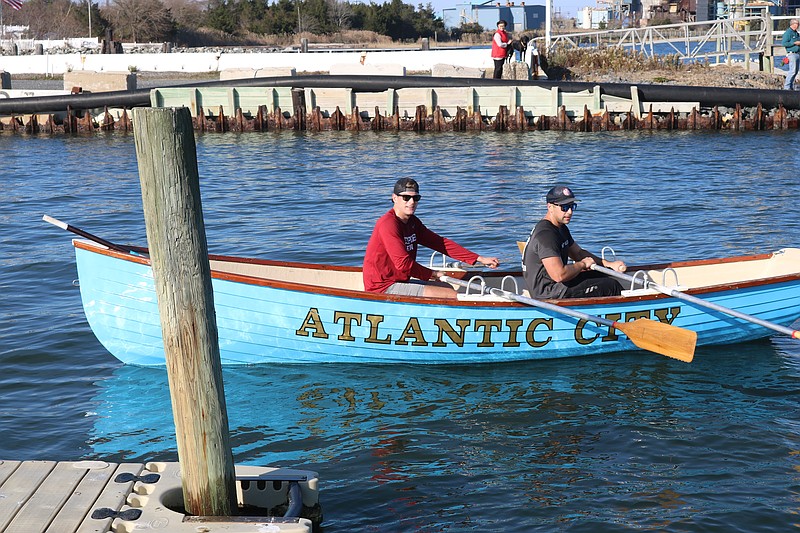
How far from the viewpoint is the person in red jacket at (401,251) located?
31.3ft

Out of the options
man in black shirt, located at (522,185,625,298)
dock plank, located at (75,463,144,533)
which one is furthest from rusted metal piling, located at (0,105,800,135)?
dock plank, located at (75,463,144,533)

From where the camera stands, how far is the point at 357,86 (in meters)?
28.2

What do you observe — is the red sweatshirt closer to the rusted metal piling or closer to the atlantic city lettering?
the atlantic city lettering

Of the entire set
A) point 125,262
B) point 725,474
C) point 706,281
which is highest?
point 125,262

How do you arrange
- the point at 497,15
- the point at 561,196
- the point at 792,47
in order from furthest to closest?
the point at 497,15, the point at 792,47, the point at 561,196

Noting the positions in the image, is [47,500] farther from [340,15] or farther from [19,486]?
[340,15]

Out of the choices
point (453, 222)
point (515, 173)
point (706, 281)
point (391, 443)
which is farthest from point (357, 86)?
point (391, 443)

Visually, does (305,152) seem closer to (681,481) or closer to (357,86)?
(357,86)

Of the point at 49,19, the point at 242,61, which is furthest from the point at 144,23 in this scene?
the point at 242,61

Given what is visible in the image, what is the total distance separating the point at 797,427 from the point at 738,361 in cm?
187

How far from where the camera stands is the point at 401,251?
971 centimetres

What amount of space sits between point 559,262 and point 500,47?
20145mm

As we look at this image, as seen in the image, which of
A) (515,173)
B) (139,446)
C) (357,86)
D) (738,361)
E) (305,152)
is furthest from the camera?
(357,86)

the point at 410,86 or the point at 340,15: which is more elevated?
the point at 340,15
